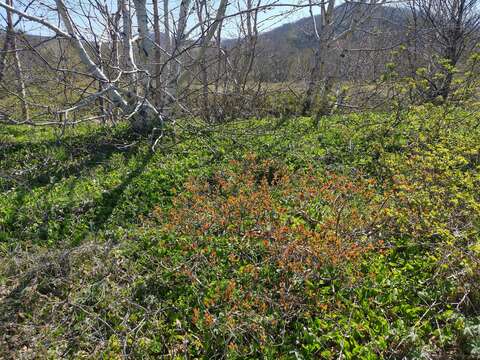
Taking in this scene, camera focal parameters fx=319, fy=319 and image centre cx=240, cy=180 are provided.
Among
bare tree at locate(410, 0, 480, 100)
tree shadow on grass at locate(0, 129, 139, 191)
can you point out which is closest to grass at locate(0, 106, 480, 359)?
tree shadow on grass at locate(0, 129, 139, 191)

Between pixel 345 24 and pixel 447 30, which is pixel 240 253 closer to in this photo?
pixel 345 24

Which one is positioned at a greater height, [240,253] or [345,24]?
[345,24]

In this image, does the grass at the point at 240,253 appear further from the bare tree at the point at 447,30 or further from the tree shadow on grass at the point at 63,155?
the bare tree at the point at 447,30

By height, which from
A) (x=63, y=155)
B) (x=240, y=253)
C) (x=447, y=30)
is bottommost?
(x=240, y=253)

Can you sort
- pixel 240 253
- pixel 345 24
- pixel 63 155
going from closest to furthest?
pixel 240 253, pixel 63 155, pixel 345 24

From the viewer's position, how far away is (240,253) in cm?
336

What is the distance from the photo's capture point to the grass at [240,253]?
8.46ft

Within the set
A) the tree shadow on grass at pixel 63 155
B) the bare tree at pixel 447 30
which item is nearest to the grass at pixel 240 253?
the tree shadow on grass at pixel 63 155

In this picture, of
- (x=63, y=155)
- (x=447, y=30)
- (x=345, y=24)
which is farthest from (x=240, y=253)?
(x=447, y=30)

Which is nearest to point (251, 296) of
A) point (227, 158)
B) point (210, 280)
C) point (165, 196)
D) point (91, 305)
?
point (210, 280)

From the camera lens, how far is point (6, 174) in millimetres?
4906

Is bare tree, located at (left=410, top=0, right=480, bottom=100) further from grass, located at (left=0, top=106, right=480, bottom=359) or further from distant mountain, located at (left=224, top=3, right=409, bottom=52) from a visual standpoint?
grass, located at (left=0, top=106, right=480, bottom=359)

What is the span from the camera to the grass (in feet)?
8.46

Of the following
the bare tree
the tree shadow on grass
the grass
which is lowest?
the grass
